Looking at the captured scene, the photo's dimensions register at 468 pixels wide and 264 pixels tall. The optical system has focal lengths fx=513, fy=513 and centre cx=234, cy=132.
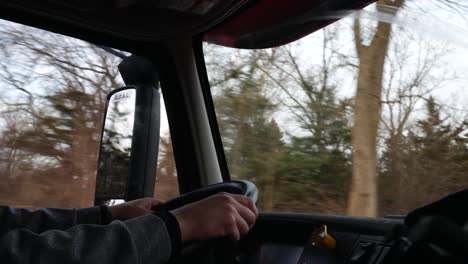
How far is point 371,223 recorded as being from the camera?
189 centimetres

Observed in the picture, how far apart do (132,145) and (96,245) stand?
4.70 ft

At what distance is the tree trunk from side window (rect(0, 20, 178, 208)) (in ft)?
3.94

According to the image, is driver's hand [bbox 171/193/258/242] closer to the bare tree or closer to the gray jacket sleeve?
the gray jacket sleeve

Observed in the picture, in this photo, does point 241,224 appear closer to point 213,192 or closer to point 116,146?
point 213,192

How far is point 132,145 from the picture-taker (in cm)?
267

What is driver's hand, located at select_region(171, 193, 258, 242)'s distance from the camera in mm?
1369

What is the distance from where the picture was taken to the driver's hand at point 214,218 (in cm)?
137

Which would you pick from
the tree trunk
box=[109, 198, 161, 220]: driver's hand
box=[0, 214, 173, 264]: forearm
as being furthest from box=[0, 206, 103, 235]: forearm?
the tree trunk

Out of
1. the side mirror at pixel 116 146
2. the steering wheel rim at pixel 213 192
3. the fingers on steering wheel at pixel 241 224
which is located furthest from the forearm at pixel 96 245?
the side mirror at pixel 116 146

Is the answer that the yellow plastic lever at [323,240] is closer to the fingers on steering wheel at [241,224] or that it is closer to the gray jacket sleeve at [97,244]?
the fingers on steering wheel at [241,224]

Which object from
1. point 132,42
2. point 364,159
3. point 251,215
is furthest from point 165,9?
point 251,215

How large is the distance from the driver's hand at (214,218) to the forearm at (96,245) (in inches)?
2.9

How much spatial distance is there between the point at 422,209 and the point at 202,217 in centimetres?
56

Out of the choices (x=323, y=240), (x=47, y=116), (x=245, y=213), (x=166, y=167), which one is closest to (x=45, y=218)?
(x=47, y=116)
